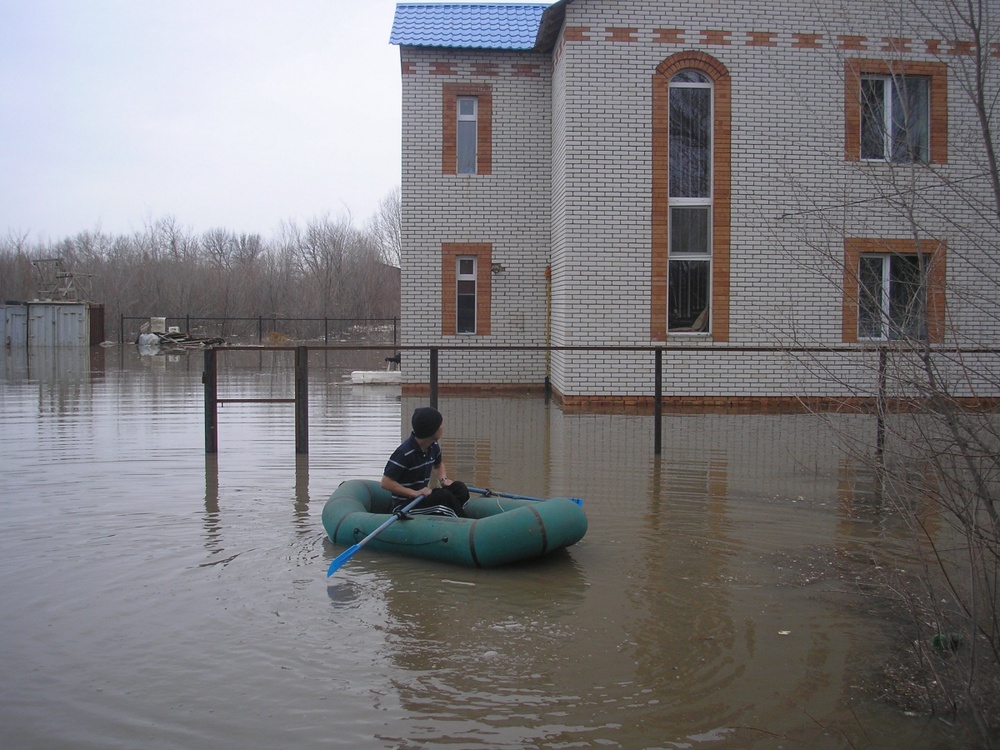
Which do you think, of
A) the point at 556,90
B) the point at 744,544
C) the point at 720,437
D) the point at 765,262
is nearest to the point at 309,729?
the point at 744,544

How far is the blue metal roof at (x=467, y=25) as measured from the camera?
18.2 m

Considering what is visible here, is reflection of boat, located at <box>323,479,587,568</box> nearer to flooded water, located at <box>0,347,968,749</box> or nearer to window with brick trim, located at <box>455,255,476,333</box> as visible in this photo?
flooded water, located at <box>0,347,968,749</box>

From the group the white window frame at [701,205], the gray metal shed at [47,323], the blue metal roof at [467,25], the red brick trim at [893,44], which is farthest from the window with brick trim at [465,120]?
the gray metal shed at [47,323]

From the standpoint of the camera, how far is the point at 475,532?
6.46 metres

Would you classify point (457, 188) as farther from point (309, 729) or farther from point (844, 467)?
point (309, 729)

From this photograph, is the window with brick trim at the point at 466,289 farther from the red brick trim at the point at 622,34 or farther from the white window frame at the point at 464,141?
the red brick trim at the point at 622,34

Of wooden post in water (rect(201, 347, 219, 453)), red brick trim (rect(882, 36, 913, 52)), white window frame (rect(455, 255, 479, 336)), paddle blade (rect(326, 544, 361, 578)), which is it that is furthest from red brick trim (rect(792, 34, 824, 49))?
paddle blade (rect(326, 544, 361, 578))

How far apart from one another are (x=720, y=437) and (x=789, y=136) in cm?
571

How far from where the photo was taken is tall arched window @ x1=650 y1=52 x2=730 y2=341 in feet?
50.3

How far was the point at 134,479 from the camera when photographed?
951cm

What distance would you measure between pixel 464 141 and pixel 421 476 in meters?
12.5

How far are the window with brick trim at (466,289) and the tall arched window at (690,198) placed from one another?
13.7 ft

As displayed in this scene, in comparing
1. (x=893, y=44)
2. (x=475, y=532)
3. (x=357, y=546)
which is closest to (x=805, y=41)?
(x=893, y=44)

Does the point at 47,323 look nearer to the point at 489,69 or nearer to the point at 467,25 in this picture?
the point at 467,25
